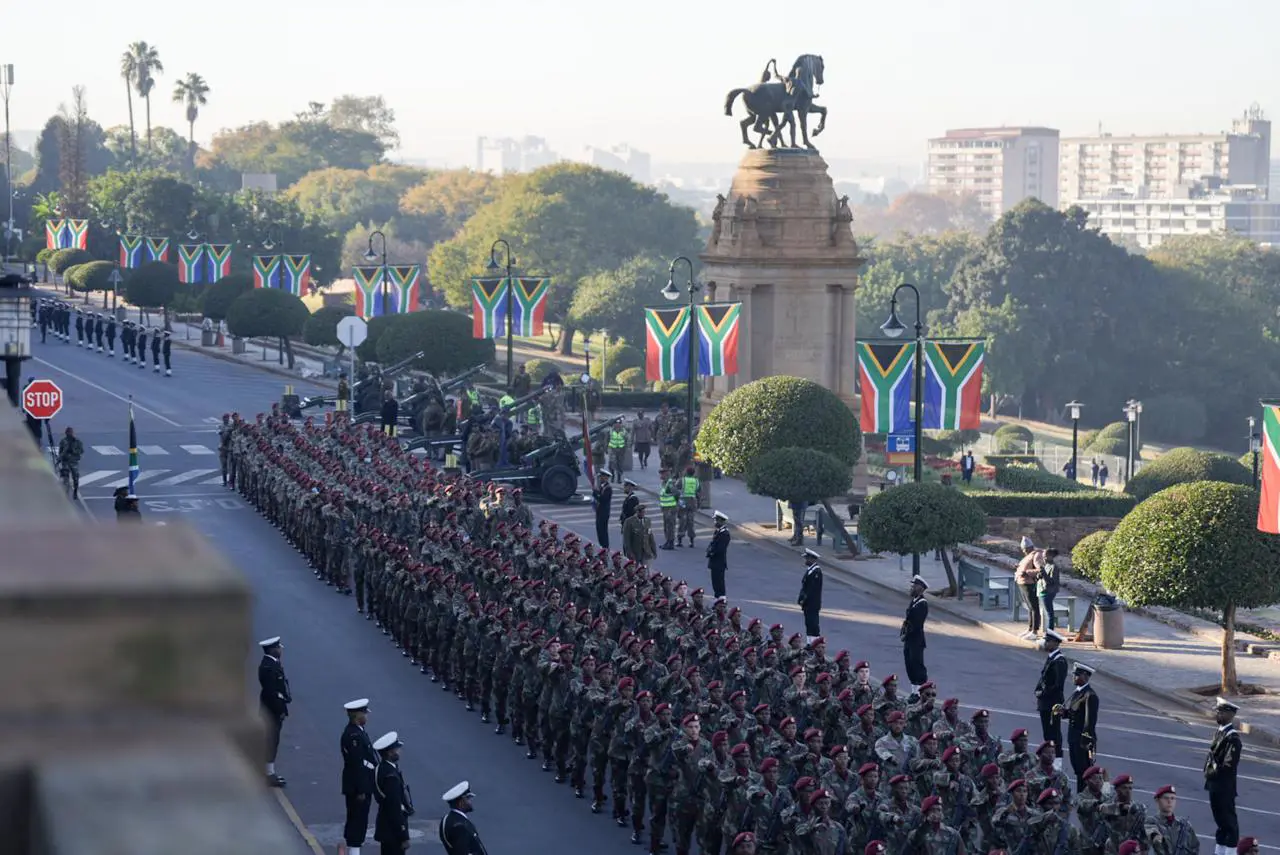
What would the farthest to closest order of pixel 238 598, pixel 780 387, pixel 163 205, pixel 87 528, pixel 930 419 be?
pixel 163 205
pixel 780 387
pixel 930 419
pixel 87 528
pixel 238 598

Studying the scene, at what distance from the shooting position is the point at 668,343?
42.8 meters

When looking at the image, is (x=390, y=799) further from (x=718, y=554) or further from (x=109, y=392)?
(x=109, y=392)

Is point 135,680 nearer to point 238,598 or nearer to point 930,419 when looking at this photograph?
point 238,598

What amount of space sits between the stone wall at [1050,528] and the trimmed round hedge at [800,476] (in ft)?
26.8

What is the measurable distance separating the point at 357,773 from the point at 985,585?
50.8 ft

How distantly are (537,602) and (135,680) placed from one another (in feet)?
75.1

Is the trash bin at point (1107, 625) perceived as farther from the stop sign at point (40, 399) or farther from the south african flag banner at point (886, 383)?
the stop sign at point (40, 399)

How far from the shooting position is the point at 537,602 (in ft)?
80.7

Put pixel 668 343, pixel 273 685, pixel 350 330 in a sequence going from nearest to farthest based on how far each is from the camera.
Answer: pixel 273 685 → pixel 668 343 → pixel 350 330

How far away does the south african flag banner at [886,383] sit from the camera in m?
36.5

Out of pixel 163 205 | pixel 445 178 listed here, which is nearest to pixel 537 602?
pixel 163 205

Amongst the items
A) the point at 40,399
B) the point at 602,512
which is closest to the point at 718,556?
the point at 602,512

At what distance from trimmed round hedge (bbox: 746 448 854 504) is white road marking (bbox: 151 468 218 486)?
15.1 meters

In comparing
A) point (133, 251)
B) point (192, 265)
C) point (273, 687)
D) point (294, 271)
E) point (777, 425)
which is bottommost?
point (273, 687)
